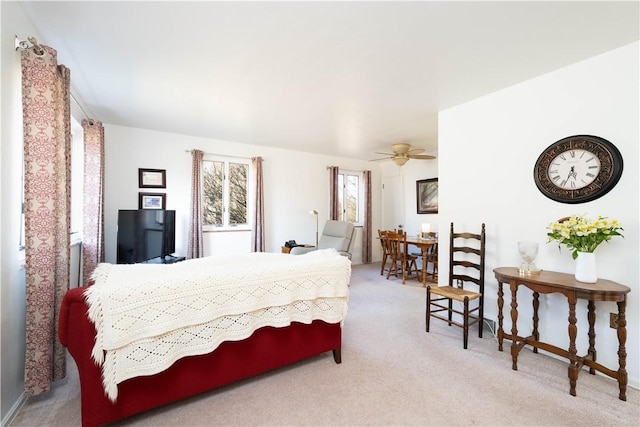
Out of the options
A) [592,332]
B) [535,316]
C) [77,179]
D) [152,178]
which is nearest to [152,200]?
[152,178]

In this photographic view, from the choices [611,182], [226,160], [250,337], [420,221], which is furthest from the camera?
[420,221]

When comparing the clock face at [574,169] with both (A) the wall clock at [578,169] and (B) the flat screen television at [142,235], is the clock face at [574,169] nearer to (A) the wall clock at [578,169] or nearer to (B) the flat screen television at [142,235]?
(A) the wall clock at [578,169]

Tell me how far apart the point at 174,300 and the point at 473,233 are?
295cm

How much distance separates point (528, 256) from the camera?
93.0 inches

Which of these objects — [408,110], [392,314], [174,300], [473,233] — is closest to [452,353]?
[392,314]

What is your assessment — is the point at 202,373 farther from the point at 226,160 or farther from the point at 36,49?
the point at 226,160

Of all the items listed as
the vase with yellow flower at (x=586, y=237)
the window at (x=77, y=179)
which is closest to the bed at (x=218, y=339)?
the vase with yellow flower at (x=586, y=237)

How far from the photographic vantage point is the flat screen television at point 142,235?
11.9 feet

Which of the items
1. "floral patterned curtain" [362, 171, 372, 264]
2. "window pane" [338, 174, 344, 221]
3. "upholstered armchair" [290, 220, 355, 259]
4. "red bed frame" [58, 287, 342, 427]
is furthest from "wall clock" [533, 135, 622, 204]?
"window pane" [338, 174, 344, 221]

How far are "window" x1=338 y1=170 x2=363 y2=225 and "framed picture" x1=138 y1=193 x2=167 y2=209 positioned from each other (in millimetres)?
3565

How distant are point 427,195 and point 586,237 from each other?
155 inches

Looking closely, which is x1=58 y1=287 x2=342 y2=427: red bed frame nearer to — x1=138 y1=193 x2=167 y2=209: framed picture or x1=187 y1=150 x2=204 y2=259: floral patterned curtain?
x1=187 y1=150 x2=204 y2=259: floral patterned curtain

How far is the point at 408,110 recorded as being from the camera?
11.1 feet

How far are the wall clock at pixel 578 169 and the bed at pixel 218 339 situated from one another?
1936 millimetres
